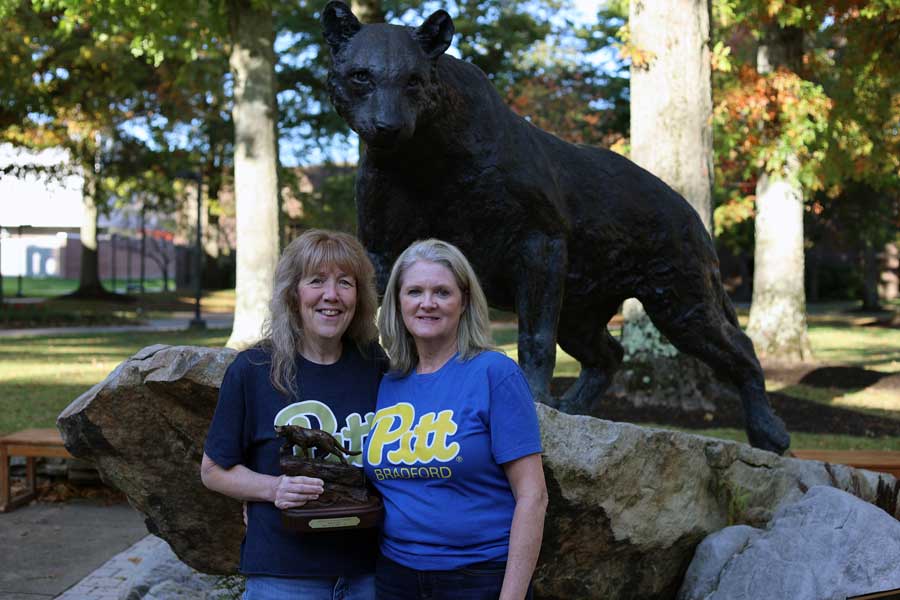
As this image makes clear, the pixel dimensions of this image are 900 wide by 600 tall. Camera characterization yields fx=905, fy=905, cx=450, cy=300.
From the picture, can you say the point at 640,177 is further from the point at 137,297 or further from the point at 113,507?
the point at 137,297

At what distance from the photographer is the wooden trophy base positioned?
8.39ft

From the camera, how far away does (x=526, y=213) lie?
12.8ft

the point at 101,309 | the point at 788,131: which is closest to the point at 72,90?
the point at 101,309

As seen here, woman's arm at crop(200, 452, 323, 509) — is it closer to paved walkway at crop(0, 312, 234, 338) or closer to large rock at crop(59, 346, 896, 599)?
large rock at crop(59, 346, 896, 599)

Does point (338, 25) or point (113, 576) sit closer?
point (338, 25)

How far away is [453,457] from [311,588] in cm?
63

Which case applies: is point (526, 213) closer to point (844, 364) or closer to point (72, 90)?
point (844, 364)

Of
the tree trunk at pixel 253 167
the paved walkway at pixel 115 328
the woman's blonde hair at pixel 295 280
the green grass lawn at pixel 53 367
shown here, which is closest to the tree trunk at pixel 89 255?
the paved walkway at pixel 115 328

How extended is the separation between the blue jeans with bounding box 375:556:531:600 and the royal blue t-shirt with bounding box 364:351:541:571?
2 cm

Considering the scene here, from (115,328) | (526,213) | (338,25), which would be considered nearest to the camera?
(338,25)

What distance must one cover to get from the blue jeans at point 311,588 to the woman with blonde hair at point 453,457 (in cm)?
14

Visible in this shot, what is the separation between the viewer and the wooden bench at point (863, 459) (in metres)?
5.88

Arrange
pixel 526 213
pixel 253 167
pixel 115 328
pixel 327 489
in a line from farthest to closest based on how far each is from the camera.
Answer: pixel 115 328 < pixel 253 167 < pixel 526 213 < pixel 327 489

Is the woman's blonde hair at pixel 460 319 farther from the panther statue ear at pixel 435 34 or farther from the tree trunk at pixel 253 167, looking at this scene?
the tree trunk at pixel 253 167
